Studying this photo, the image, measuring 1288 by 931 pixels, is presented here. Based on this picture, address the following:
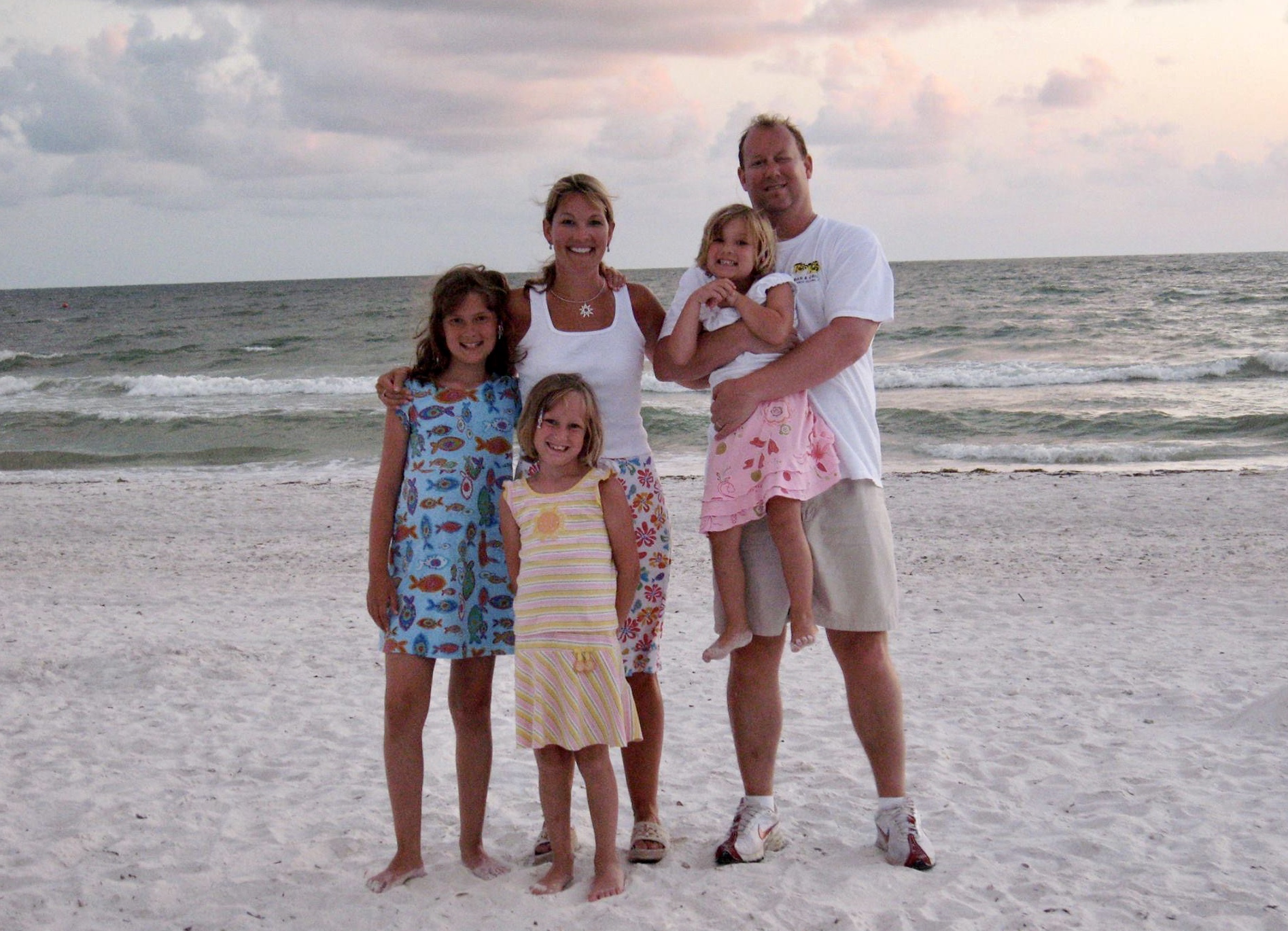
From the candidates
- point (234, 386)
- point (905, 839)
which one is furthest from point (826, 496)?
point (234, 386)

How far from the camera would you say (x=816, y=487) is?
3.12 m

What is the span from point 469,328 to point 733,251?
79 cm

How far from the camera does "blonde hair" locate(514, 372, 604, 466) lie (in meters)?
2.95

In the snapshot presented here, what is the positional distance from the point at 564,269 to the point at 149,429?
16.5 m

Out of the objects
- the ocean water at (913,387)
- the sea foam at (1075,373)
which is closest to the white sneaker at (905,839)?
the ocean water at (913,387)

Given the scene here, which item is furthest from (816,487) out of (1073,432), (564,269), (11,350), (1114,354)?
(11,350)

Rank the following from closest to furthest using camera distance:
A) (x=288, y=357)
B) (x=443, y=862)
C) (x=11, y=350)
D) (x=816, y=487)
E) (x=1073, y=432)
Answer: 1. (x=816, y=487)
2. (x=443, y=862)
3. (x=1073, y=432)
4. (x=288, y=357)
5. (x=11, y=350)

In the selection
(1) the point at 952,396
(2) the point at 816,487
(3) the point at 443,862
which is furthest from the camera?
(1) the point at 952,396

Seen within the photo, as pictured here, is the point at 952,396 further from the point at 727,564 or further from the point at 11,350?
the point at 11,350

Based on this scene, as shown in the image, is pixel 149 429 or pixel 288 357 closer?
pixel 149 429

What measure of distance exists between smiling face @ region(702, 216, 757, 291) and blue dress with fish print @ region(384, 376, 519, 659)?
74cm

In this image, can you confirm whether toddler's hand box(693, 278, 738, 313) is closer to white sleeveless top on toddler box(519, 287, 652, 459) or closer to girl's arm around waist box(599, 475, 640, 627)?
white sleeveless top on toddler box(519, 287, 652, 459)

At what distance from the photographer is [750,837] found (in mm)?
3346

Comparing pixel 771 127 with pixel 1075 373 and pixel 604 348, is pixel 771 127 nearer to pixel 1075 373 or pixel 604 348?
pixel 604 348
